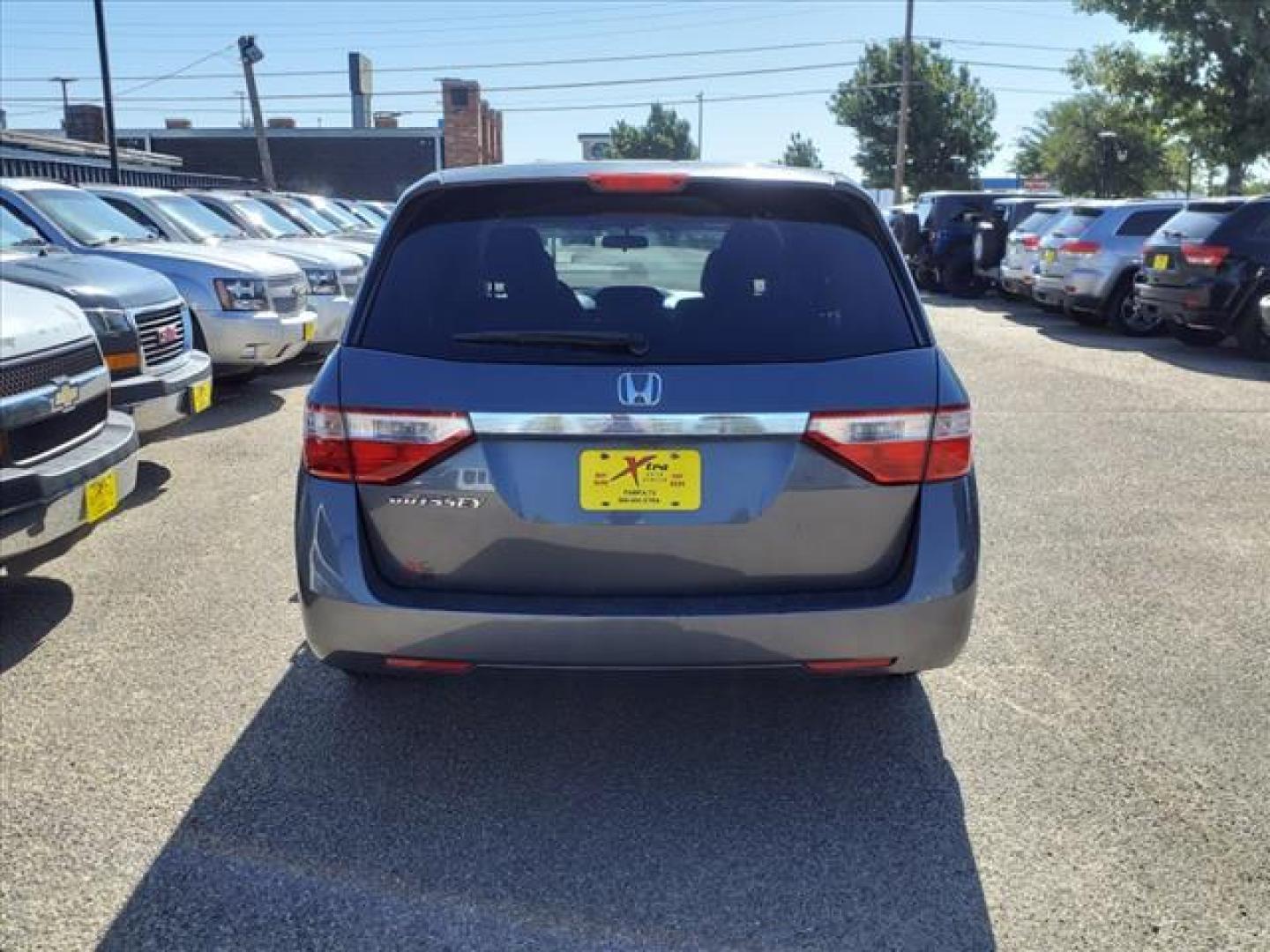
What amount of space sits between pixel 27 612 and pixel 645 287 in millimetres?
3022

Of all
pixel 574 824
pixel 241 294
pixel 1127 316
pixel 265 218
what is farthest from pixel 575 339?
pixel 1127 316

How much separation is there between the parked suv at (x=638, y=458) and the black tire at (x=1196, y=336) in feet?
37.7

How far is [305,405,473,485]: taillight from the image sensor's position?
9.16 ft

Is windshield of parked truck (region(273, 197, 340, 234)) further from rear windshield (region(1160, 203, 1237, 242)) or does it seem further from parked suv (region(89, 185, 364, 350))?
rear windshield (region(1160, 203, 1237, 242))

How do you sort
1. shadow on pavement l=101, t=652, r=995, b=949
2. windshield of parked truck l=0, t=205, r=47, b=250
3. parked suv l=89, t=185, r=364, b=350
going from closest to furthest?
shadow on pavement l=101, t=652, r=995, b=949 → windshield of parked truck l=0, t=205, r=47, b=250 → parked suv l=89, t=185, r=364, b=350

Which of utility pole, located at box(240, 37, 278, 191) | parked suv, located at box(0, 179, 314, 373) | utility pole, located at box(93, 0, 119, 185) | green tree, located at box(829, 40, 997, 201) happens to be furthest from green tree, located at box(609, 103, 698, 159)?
parked suv, located at box(0, 179, 314, 373)

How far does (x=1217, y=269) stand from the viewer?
11.5 metres

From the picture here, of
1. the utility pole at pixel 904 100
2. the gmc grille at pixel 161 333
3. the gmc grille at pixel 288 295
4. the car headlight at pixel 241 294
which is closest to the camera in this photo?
the gmc grille at pixel 161 333

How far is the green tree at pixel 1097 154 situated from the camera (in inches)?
1884

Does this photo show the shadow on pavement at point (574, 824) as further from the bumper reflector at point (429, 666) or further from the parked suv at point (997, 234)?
the parked suv at point (997, 234)

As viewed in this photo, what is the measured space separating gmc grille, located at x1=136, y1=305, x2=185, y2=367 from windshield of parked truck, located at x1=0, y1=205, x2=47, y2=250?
161 centimetres

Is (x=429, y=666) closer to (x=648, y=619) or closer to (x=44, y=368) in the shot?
(x=648, y=619)


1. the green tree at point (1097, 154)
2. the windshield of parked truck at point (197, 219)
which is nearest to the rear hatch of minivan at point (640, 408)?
the windshield of parked truck at point (197, 219)

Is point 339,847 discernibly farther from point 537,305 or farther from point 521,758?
point 537,305
